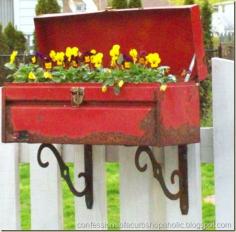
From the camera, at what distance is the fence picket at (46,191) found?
2559 millimetres

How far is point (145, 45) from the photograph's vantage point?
2.41 m

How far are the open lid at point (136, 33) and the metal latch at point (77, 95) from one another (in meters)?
0.31

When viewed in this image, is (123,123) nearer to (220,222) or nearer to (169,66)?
(169,66)

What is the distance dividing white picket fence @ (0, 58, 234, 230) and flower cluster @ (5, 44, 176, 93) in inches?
9.4

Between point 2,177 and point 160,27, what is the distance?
0.77 meters

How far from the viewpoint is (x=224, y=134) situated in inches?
92.6

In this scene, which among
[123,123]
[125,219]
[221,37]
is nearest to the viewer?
[123,123]

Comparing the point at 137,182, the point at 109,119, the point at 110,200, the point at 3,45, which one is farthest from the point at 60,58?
the point at 3,45

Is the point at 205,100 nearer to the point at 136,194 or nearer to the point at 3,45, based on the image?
the point at 3,45

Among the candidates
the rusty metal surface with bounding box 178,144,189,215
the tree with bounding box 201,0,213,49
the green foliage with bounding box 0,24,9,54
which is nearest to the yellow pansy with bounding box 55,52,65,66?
the rusty metal surface with bounding box 178,144,189,215

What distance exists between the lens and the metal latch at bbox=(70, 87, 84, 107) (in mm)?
2189

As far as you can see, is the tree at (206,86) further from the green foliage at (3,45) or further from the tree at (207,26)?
the green foliage at (3,45)

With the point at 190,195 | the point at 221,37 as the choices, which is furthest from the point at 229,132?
the point at 221,37

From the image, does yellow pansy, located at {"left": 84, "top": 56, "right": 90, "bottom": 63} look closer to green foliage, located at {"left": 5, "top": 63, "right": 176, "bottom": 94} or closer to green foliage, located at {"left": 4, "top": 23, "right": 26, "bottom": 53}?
green foliage, located at {"left": 5, "top": 63, "right": 176, "bottom": 94}
